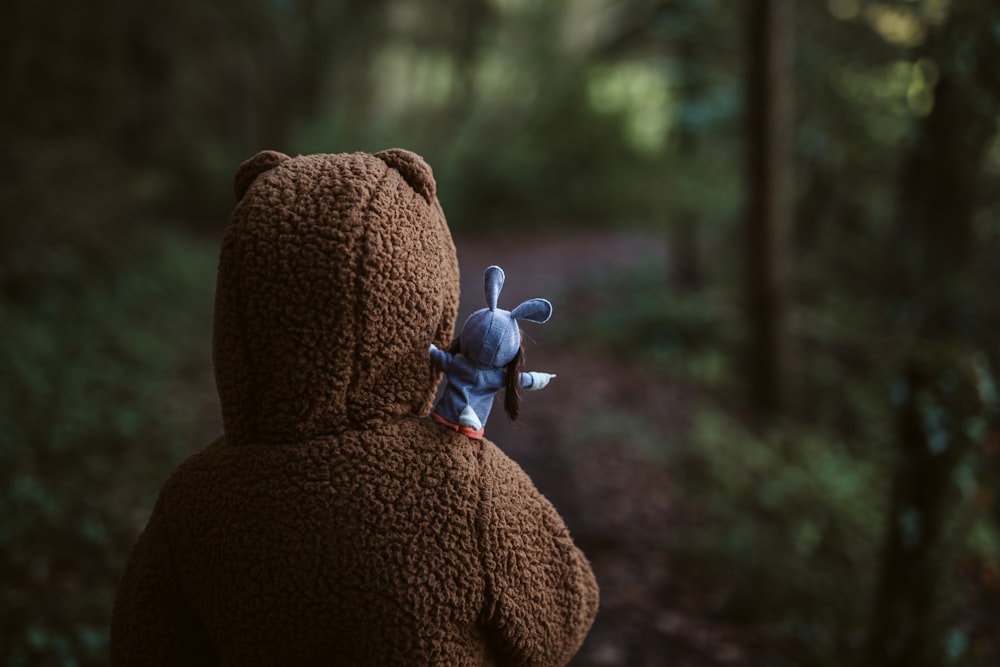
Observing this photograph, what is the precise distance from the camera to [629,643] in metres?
3.69

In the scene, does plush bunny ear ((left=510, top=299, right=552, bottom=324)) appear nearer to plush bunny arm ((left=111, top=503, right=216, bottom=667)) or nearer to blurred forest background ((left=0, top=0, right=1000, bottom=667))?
plush bunny arm ((left=111, top=503, right=216, bottom=667))

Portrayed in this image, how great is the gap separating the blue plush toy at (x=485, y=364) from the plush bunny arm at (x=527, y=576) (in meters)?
0.11

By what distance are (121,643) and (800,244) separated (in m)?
8.85

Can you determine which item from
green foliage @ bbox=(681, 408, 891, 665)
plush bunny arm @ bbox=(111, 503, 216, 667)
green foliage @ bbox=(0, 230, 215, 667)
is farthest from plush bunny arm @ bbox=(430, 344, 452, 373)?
green foliage @ bbox=(681, 408, 891, 665)

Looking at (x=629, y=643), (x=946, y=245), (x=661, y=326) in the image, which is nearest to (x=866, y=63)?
(x=946, y=245)

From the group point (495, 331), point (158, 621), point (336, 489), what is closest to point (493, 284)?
point (495, 331)

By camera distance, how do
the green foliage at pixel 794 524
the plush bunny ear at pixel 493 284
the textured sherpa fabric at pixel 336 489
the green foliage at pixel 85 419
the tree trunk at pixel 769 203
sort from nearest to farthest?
the textured sherpa fabric at pixel 336 489, the plush bunny ear at pixel 493 284, the green foliage at pixel 85 419, the green foliage at pixel 794 524, the tree trunk at pixel 769 203

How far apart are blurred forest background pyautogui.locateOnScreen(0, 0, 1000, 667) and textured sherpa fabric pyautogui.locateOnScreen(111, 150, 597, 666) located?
6.91 feet

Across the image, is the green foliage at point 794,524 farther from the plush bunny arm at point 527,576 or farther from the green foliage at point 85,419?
the green foliage at point 85,419

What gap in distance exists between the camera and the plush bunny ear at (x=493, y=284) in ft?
4.75

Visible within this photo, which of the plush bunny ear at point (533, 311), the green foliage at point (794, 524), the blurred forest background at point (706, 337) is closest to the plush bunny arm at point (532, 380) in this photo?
the plush bunny ear at point (533, 311)

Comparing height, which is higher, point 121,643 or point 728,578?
point 121,643

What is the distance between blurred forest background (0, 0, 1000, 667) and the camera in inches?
A: 135

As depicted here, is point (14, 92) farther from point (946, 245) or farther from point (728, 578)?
point (946, 245)
